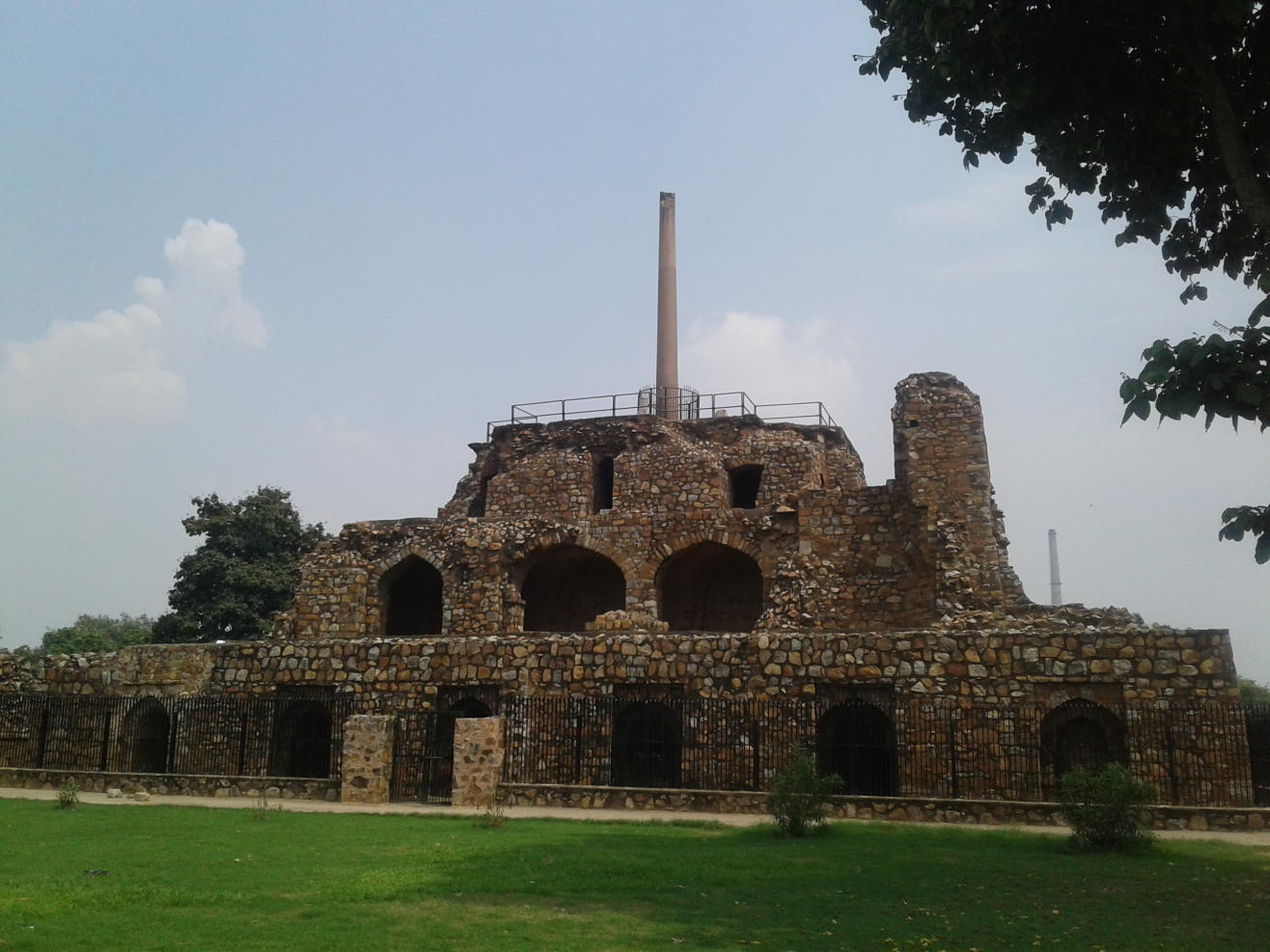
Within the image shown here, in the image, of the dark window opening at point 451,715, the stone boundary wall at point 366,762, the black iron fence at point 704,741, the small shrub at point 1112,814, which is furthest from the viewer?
the dark window opening at point 451,715

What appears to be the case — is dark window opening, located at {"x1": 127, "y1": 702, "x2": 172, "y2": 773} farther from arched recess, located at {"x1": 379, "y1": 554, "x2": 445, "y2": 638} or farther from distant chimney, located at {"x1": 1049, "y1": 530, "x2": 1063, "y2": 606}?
distant chimney, located at {"x1": 1049, "y1": 530, "x2": 1063, "y2": 606}

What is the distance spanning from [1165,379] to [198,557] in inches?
1376

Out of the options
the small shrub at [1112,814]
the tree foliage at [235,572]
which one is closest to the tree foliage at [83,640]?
the tree foliage at [235,572]

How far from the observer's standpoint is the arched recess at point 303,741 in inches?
716

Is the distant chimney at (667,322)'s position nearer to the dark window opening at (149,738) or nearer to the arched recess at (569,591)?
the arched recess at (569,591)

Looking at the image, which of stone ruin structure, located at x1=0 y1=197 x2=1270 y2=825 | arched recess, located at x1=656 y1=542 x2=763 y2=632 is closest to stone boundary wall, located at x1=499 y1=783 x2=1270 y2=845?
stone ruin structure, located at x1=0 y1=197 x2=1270 y2=825

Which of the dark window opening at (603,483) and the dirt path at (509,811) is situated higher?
the dark window opening at (603,483)

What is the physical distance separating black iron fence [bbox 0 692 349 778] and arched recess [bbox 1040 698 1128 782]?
10.9m

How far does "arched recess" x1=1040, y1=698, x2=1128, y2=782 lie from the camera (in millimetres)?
14688

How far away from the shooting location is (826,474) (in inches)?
1163

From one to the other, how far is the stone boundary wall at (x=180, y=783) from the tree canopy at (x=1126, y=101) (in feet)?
41.6

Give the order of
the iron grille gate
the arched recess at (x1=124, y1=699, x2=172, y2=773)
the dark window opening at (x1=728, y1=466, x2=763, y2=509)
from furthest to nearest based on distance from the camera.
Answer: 1. the dark window opening at (x1=728, y1=466, x2=763, y2=509)
2. the arched recess at (x1=124, y1=699, x2=172, y2=773)
3. the iron grille gate

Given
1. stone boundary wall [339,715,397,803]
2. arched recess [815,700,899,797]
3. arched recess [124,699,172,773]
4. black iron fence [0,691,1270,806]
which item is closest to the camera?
black iron fence [0,691,1270,806]

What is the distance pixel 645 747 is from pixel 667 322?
75.5ft
